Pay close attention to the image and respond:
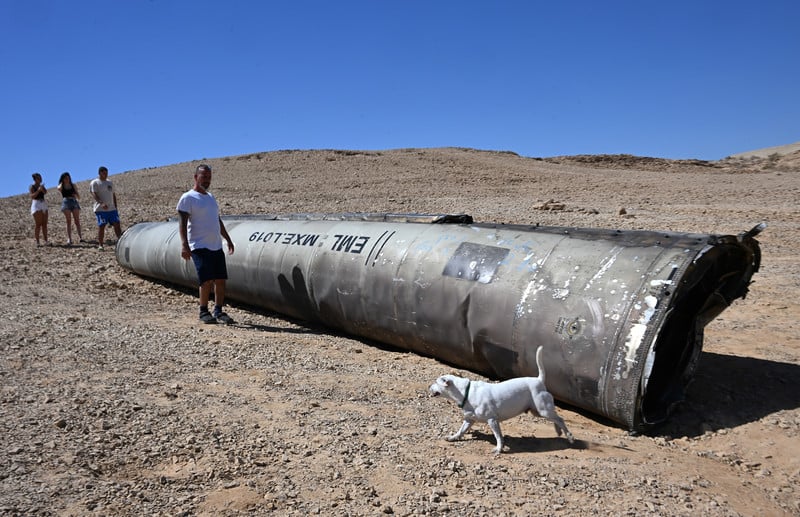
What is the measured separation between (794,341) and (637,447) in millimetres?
2908

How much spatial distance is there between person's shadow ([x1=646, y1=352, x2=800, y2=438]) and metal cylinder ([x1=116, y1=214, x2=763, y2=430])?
0.15 m

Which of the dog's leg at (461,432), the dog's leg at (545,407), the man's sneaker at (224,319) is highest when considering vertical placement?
the man's sneaker at (224,319)

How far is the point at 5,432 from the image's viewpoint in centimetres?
364

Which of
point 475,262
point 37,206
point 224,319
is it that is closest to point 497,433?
point 475,262

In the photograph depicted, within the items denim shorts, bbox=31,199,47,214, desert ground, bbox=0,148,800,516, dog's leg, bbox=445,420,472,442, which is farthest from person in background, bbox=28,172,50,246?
dog's leg, bbox=445,420,472,442

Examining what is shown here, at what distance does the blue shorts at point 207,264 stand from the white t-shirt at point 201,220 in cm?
6

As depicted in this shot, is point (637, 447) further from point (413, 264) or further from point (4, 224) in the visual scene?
point (4, 224)

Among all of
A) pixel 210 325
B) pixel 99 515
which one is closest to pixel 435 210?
pixel 210 325

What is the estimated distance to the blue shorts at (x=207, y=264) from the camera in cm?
686

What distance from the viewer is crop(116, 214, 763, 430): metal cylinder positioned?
3.91 m

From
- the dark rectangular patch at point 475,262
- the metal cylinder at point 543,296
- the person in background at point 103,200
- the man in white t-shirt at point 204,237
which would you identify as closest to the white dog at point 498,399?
the metal cylinder at point 543,296

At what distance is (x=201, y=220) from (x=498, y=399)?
4448 mm

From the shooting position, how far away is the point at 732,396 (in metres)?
A: 4.34

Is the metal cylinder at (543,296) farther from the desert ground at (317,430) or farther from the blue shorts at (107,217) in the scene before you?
the blue shorts at (107,217)
